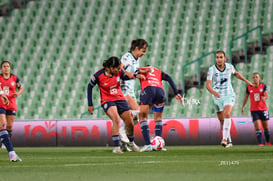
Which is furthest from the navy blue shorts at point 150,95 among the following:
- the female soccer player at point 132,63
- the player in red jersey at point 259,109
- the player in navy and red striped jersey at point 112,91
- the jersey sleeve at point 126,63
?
the player in red jersey at point 259,109

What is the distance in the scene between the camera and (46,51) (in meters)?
21.0

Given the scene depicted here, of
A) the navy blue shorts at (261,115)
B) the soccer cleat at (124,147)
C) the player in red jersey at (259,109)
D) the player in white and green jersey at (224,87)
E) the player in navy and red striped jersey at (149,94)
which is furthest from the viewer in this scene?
the navy blue shorts at (261,115)

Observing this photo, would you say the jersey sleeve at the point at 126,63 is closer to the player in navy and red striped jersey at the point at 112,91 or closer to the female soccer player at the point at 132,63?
the female soccer player at the point at 132,63

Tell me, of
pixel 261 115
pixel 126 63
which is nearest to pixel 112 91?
pixel 126 63

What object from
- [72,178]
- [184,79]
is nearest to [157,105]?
[72,178]

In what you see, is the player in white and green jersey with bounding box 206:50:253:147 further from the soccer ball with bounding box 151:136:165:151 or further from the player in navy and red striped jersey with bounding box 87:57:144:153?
the player in navy and red striped jersey with bounding box 87:57:144:153

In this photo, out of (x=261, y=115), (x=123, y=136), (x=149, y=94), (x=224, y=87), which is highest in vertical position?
(x=224, y=87)

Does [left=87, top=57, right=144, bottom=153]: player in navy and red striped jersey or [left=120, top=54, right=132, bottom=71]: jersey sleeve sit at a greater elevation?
[left=120, top=54, right=132, bottom=71]: jersey sleeve

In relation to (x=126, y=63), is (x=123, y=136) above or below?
below

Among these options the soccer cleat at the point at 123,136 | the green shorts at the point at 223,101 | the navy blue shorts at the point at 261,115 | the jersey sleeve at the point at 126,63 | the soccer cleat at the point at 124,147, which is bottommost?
the soccer cleat at the point at 124,147

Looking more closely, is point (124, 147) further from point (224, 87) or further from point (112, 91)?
point (224, 87)

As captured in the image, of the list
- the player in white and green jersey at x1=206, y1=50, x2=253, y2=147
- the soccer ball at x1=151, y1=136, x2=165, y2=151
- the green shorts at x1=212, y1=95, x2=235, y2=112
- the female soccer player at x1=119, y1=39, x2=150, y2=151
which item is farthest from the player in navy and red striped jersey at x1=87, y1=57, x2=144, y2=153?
the green shorts at x1=212, y1=95, x2=235, y2=112

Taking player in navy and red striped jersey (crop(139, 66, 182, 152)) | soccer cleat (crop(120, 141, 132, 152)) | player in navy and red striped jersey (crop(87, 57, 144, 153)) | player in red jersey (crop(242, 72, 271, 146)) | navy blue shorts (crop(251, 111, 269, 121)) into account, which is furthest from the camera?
navy blue shorts (crop(251, 111, 269, 121))

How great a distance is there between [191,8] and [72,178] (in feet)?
53.2
